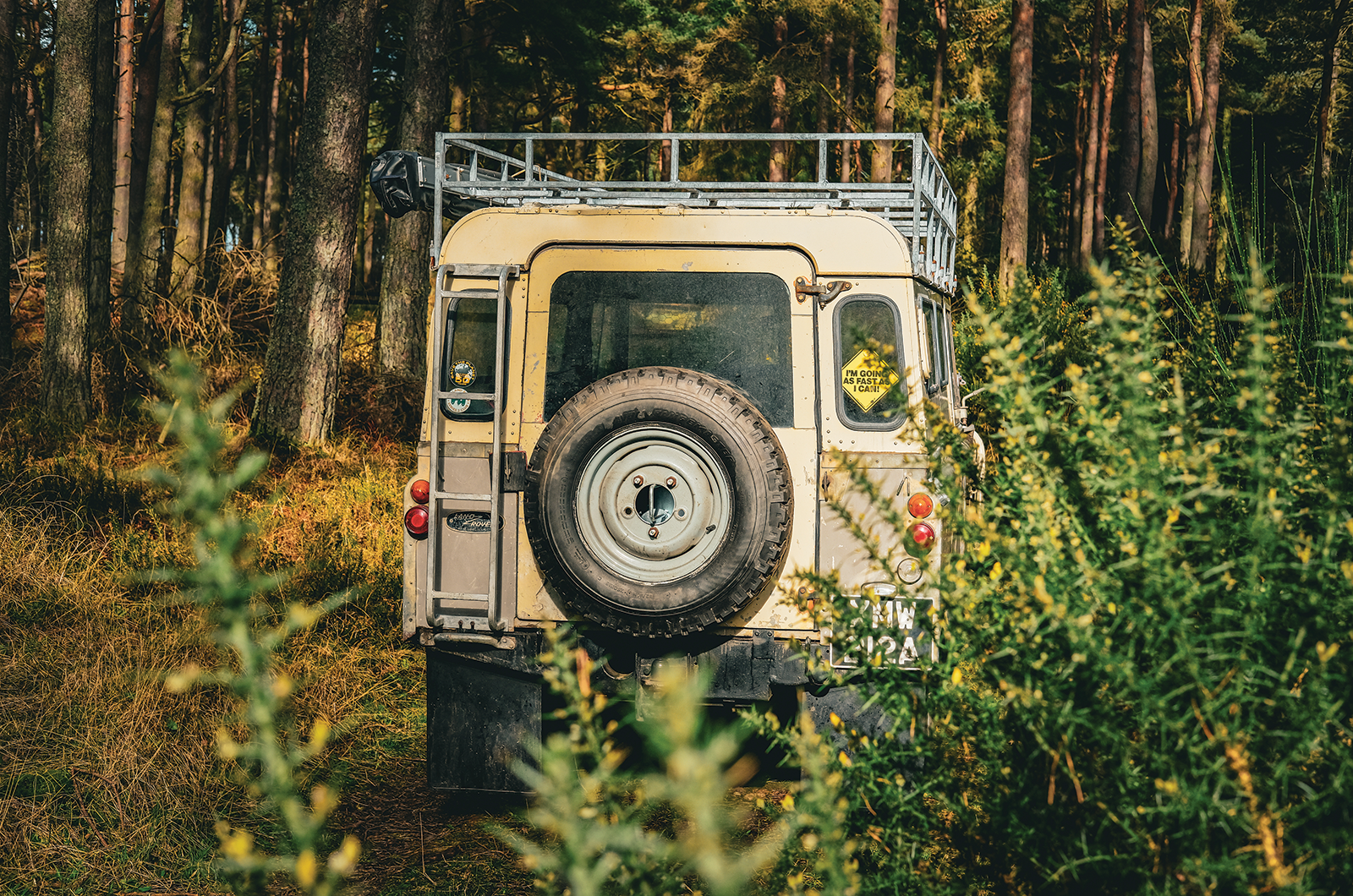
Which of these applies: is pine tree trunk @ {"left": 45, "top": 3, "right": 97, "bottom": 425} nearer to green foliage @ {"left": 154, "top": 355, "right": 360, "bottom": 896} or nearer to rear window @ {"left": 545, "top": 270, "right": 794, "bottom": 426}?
rear window @ {"left": 545, "top": 270, "right": 794, "bottom": 426}

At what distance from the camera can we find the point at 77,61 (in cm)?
1068

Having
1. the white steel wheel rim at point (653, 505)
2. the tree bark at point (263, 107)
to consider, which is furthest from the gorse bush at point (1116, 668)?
the tree bark at point (263, 107)

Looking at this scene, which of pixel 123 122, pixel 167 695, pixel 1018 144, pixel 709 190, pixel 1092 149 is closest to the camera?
pixel 167 695

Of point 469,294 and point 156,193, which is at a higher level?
point 156,193

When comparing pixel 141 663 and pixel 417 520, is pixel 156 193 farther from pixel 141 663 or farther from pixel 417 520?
pixel 417 520

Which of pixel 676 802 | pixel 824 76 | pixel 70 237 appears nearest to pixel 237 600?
pixel 676 802

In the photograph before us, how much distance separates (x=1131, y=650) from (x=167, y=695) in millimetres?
4784

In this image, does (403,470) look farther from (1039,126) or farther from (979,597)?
(1039,126)

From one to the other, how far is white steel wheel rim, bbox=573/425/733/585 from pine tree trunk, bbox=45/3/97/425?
865 cm

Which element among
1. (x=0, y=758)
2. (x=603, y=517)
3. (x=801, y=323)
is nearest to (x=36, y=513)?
(x=0, y=758)

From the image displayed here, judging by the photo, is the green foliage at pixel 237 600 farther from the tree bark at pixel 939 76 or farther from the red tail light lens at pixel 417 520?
the tree bark at pixel 939 76

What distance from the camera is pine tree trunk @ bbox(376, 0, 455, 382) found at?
508 inches

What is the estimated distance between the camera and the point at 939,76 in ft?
89.0

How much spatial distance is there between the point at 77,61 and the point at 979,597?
36.6 feet
